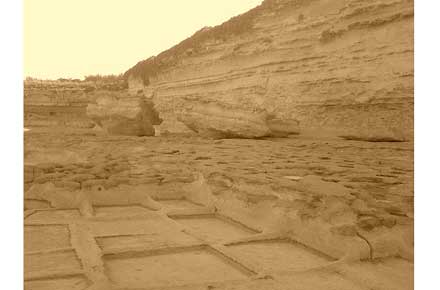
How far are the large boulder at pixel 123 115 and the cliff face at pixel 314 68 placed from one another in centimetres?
75

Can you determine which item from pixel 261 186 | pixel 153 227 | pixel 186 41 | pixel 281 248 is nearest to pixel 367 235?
pixel 281 248

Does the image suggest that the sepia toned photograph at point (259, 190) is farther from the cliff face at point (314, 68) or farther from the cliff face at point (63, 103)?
the cliff face at point (63, 103)

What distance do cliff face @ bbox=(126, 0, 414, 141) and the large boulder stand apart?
0.75 metres

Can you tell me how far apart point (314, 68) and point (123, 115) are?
4179 mm

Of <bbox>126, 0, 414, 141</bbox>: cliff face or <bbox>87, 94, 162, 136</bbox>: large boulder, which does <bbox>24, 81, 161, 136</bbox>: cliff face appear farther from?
<bbox>126, 0, 414, 141</bbox>: cliff face

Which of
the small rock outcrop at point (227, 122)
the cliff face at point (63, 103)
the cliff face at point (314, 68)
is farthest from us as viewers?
the cliff face at point (63, 103)

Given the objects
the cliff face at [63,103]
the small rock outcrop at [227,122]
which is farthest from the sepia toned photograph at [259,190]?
the cliff face at [63,103]

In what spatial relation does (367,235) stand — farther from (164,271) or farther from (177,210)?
(177,210)

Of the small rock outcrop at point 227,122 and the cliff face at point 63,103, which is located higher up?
the cliff face at point 63,103

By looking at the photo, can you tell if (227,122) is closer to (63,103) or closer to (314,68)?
(314,68)

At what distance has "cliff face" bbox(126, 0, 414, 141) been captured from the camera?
7723mm

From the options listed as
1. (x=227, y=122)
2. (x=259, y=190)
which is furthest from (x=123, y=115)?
(x=259, y=190)

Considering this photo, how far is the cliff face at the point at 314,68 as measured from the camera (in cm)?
772

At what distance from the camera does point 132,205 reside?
3742mm
